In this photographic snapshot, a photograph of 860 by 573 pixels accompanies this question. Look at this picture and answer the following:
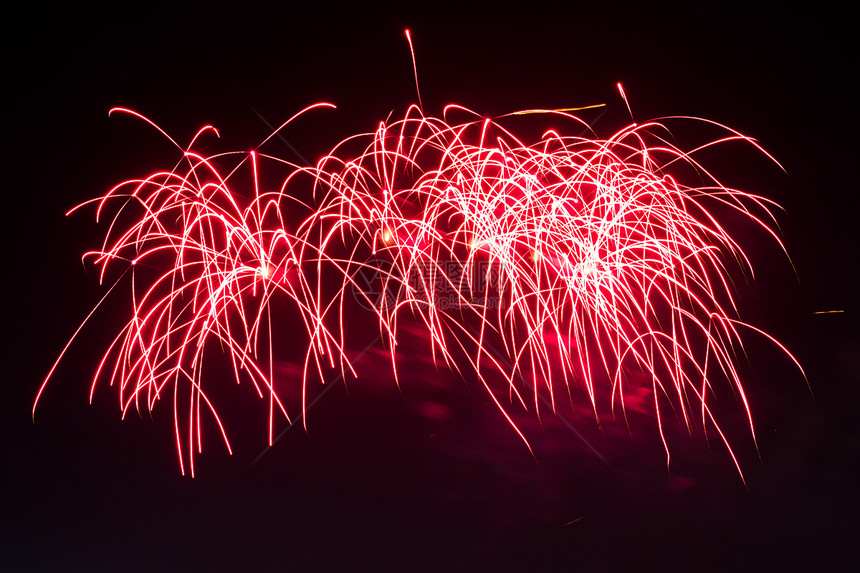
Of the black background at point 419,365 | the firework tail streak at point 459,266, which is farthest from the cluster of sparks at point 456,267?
the black background at point 419,365

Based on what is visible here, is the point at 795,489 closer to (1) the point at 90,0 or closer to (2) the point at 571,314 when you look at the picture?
(2) the point at 571,314

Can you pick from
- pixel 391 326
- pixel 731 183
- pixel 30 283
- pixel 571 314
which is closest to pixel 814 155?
pixel 731 183

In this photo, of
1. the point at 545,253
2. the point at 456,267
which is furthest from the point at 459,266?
the point at 545,253

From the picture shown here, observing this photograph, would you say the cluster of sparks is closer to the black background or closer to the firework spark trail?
the firework spark trail

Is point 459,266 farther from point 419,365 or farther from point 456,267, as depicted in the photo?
point 419,365

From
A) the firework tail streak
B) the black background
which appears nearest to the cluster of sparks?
the firework tail streak

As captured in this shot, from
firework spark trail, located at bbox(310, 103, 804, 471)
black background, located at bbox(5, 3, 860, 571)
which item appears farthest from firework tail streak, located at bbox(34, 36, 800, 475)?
black background, located at bbox(5, 3, 860, 571)

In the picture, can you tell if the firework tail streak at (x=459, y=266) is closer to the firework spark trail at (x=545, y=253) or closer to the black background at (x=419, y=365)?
the firework spark trail at (x=545, y=253)
